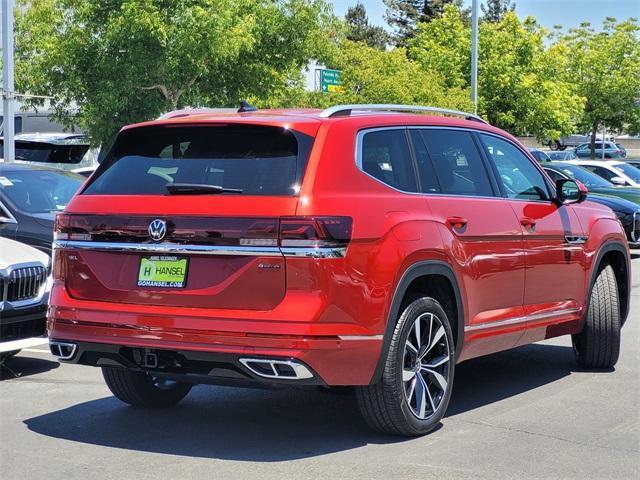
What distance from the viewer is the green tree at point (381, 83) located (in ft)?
82.0

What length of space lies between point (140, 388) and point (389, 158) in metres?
2.21

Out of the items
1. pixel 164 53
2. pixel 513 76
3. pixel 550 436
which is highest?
pixel 513 76

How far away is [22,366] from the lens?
848 centimetres

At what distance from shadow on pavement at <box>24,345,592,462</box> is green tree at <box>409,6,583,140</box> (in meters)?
27.0

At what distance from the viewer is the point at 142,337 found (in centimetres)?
Answer: 555

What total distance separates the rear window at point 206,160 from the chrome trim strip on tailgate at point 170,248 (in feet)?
1.02

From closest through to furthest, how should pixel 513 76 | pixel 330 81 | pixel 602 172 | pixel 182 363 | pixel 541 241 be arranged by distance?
pixel 182 363 → pixel 541 241 → pixel 602 172 → pixel 330 81 → pixel 513 76

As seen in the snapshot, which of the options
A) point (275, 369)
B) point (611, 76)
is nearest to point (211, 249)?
point (275, 369)

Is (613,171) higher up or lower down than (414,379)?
higher up

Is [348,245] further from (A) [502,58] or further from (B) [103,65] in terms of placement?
(A) [502,58]

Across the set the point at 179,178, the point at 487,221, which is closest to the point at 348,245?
the point at 179,178

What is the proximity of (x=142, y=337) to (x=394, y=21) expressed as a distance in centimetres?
7455

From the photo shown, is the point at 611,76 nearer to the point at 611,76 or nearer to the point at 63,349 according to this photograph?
the point at 611,76

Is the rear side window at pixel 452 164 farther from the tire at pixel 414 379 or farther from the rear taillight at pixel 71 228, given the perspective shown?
the rear taillight at pixel 71 228
